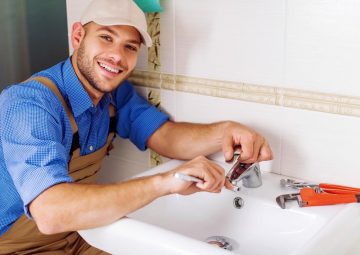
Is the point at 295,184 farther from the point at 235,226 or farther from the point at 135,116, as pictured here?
the point at 135,116

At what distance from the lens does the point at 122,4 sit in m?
1.29

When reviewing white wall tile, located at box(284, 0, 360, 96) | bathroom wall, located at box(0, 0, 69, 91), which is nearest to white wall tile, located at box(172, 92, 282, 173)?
white wall tile, located at box(284, 0, 360, 96)

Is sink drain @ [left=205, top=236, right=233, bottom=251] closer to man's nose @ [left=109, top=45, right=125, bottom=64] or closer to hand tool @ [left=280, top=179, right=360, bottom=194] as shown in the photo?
hand tool @ [left=280, top=179, right=360, bottom=194]

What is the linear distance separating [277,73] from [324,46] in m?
0.13

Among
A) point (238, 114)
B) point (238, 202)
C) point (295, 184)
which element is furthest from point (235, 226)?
point (238, 114)

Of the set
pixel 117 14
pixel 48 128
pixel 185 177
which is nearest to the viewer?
pixel 185 177

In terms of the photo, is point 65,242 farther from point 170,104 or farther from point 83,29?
point 83,29

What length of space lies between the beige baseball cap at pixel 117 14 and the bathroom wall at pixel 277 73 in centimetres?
13

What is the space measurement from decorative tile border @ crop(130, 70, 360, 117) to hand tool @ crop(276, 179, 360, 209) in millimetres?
165

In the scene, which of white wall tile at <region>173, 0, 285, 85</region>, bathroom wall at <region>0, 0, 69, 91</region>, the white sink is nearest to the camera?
the white sink

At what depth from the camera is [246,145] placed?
126 cm

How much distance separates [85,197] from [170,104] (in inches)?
19.3

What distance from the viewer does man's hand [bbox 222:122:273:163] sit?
4.10 feet

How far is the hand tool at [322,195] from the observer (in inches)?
44.9
